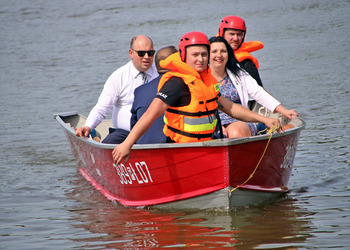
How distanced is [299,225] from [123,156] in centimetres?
166

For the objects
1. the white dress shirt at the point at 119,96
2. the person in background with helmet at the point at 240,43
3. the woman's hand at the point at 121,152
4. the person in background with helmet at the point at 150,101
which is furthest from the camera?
the person in background with helmet at the point at 240,43

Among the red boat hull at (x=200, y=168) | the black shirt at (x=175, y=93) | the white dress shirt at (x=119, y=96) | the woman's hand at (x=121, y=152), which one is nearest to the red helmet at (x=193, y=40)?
the black shirt at (x=175, y=93)

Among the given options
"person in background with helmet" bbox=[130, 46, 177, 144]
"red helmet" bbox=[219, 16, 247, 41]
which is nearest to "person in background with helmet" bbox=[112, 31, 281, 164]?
"person in background with helmet" bbox=[130, 46, 177, 144]

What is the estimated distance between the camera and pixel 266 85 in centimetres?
1277

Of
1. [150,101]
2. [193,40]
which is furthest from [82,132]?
[193,40]

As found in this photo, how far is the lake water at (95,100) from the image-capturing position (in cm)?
498

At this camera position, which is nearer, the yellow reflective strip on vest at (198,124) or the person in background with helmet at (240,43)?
the yellow reflective strip on vest at (198,124)

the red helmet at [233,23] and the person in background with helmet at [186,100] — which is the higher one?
the red helmet at [233,23]

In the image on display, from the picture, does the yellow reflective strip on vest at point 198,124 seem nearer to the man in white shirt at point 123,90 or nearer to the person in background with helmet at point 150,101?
the person in background with helmet at point 150,101

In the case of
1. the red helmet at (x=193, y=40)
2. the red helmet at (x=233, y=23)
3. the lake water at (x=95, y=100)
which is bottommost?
the lake water at (x=95, y=100)

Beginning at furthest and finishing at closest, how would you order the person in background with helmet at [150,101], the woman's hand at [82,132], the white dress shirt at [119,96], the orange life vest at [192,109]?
the white dress shirt at [119,96], the woman's hand at [82,132], the person in background with helmet at [150,101], the orange life vest at [192,109]

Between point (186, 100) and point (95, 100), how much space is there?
767cm

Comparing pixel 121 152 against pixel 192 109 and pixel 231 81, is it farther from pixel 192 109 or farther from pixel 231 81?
pixel 231 81

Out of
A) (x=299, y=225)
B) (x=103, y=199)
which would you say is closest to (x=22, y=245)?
(x=103, y=199)
